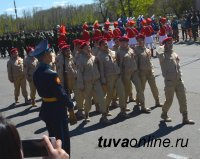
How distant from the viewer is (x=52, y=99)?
21.6 ft

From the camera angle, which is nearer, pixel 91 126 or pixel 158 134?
pixel 158 134

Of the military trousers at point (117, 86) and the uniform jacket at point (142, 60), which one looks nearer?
the military trousers at point (117, 86)

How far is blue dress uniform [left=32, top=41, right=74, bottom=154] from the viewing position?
645 centimetres

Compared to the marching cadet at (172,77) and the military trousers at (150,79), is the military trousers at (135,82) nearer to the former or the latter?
the military trousers at (150,79)

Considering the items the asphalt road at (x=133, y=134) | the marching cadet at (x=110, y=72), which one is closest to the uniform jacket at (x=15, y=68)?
the asphalt road at (x=133, y=134)

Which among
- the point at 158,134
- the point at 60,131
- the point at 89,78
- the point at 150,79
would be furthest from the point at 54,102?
the point at 150,79

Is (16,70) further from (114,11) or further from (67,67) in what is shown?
(114,11)

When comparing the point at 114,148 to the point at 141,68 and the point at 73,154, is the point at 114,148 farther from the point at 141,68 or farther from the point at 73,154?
the point at 141,68

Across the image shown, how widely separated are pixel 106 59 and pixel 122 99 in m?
1.02

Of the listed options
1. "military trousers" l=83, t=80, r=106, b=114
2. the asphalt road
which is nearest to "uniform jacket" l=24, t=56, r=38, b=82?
the asphalt road

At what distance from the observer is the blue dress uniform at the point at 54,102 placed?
6449mm

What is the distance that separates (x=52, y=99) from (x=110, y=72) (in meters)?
3.71

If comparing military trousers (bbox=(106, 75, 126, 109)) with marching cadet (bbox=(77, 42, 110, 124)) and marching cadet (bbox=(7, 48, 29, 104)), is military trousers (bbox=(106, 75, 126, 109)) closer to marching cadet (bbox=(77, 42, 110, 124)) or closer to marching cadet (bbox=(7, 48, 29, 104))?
marching cadet (bbox=(77, 42, 110, 124))

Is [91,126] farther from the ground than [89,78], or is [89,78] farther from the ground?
[89,78]
